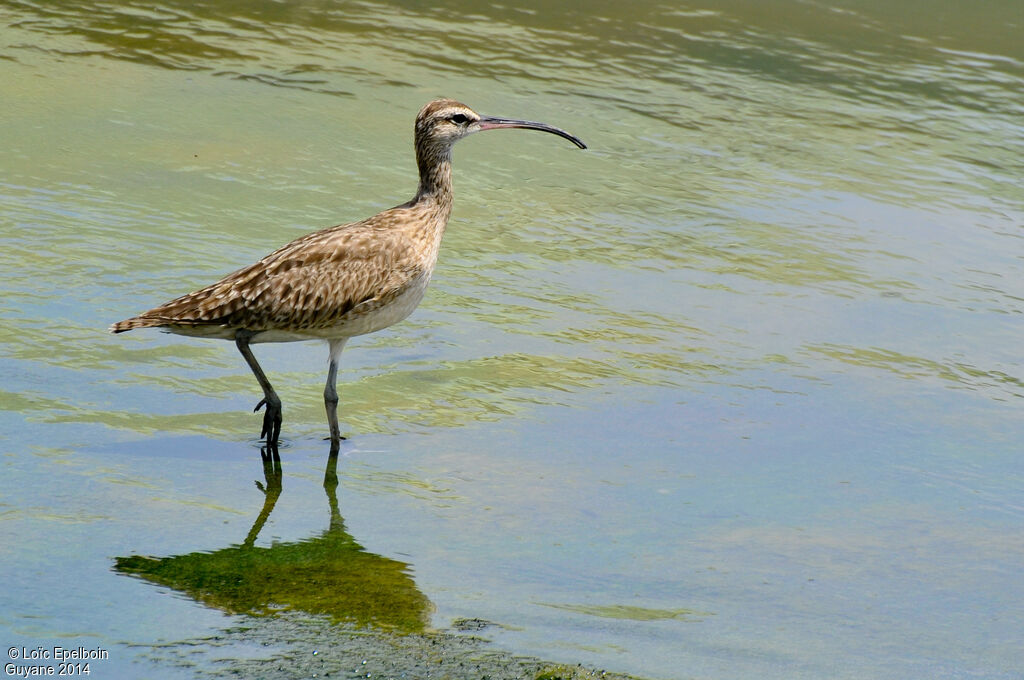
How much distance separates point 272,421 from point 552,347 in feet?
6.39

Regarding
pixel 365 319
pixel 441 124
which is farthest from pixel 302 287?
pixel 441 124

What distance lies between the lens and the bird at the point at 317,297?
22.0 ft

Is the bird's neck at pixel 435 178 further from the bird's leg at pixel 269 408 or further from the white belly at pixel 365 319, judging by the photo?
the bird's leg at pixel 269 408

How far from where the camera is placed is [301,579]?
5.38m

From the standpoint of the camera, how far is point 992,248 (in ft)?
32.6

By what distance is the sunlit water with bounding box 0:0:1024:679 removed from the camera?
5402 millimetres

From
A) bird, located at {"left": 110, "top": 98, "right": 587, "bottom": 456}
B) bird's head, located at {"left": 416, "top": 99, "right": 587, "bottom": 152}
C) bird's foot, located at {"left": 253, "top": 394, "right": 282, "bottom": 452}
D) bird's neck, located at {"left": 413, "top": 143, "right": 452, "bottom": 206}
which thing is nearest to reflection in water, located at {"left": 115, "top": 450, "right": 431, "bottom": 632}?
bird's foot, located at {"left": 253, "top": 394, "right": 282, "bottom": 452}

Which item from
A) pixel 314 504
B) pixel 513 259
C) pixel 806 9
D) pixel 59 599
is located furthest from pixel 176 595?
pixel 806 9

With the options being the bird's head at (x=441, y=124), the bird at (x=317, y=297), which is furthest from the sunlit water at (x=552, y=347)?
the bird's head at (x=441, y=124)

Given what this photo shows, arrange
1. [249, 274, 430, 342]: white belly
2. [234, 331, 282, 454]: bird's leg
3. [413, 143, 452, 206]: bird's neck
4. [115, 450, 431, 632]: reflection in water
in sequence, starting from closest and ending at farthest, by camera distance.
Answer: [115, 450, 431, 632]: reflection in water → [234, 331, 282, 454]: bird's leg → [249, 274, 430, 342]: white belly → [413, 143, 452, 206]: bird's neck

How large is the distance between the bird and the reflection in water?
3.78 feet

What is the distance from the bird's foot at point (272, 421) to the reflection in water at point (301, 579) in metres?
0.91

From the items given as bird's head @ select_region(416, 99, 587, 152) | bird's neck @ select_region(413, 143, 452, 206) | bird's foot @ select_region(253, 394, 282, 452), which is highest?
bird's head @ select_region(416, 99, 587, 152)

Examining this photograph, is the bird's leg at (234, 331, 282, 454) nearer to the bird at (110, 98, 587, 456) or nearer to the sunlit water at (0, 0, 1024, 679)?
the bird at (110, 98, 587, 456)
